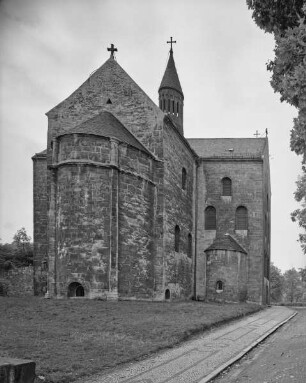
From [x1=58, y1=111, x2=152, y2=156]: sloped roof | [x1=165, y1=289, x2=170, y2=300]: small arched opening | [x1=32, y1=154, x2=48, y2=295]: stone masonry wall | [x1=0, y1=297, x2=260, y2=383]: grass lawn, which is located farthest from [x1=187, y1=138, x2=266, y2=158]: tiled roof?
[x1=0, y1=297, x2=260, y2=383]: grass lawn

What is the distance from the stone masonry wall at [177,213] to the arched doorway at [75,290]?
19.0 feet

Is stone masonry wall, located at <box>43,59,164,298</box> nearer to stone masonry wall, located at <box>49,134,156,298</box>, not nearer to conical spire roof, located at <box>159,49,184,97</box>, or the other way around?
stone masonry wall, located at <box>49,134,156,298</box>

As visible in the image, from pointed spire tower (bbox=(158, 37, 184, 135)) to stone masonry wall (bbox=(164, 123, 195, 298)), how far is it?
9.56m

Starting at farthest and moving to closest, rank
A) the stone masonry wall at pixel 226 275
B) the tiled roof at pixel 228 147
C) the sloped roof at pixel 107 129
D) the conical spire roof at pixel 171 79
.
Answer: the conical spire roof at pixel 171 79 < the tiled roof at pixel 228 147 < the stone masonry wall at pixel 226 275 < the sloped roof at pixel 107 129

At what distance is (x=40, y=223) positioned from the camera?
31.1 m

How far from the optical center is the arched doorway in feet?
79.1

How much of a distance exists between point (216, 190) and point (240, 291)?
9.11m

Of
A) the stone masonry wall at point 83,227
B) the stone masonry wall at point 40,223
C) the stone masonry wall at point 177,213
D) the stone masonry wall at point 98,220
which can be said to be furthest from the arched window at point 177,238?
the stone masonry wall at point 40,223

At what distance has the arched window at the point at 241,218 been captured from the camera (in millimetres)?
39281

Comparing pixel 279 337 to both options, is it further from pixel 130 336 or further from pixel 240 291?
pixel 240 291

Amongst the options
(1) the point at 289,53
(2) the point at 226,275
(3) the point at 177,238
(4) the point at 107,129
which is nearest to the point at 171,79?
(3) the point at 177,238

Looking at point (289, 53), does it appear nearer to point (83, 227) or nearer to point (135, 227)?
point (83, 227)

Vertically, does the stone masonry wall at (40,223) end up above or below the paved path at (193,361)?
above

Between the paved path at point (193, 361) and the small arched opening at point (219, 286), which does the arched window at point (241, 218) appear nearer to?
the small arched opening at point (219, 286)
